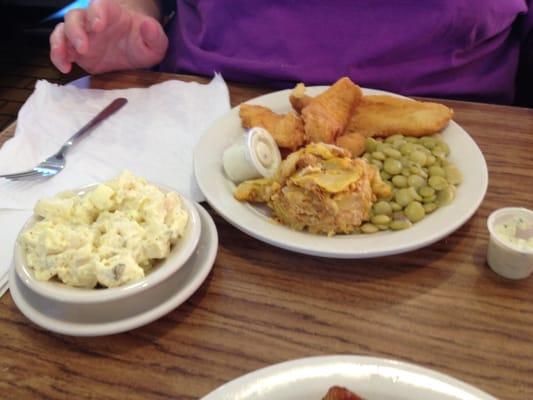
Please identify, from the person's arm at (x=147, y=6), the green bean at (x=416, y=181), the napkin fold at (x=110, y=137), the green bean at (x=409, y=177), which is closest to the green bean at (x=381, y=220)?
the green bean at (x=409, y=177)

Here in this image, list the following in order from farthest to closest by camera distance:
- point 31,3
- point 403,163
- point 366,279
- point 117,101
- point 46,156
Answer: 1. point 31,3
2. point 117,101
3. point 46,156
4. point 403,163
5. point 366,279

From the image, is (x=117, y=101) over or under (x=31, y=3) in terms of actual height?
over

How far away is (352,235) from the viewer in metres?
0.80

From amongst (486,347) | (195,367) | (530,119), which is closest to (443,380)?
(486,347)

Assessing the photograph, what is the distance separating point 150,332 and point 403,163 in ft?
1.68

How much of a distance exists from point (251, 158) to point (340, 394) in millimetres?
483

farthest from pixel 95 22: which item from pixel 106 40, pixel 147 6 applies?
pixel 147 6

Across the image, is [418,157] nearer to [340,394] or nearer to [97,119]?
[340,394]

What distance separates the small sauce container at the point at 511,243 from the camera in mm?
733

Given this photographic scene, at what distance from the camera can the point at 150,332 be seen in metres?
0.70

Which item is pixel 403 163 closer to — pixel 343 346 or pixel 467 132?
pixel 467 132

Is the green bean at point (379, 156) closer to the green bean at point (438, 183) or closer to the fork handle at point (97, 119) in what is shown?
the green bean at point (438, 183)

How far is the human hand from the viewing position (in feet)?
3.93

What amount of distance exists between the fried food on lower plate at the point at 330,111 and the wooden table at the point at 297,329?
277mm
